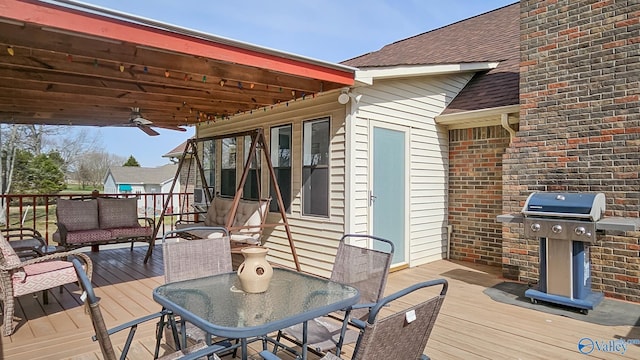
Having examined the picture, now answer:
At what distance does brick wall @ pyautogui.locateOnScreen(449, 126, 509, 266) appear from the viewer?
5.80 m

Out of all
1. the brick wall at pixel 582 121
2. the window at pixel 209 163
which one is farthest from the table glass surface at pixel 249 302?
the window at pixel 209 163

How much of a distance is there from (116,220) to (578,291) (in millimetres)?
6518

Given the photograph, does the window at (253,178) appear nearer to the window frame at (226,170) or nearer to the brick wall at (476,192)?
the window frame at (226,170)

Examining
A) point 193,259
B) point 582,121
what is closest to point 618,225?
point 582,121

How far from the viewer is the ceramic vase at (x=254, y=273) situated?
7.18ft

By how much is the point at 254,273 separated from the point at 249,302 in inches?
7.1

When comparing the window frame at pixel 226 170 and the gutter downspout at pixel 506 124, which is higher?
the gutter downspout at pixel 506 124

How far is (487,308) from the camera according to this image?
3.96 metres

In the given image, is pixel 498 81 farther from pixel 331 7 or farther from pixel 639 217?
pixel 331 7

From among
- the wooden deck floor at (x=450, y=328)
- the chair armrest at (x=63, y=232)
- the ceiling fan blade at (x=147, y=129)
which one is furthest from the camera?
the ceiling fan blade at (x=147, y=129)

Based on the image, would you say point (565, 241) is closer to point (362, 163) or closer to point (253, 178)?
point (362, 163)

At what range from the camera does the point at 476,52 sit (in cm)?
734
